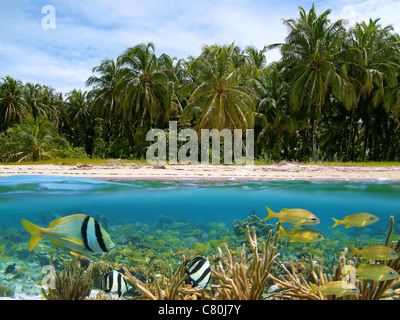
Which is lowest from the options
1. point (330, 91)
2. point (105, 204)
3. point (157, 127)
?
point (105, 204)

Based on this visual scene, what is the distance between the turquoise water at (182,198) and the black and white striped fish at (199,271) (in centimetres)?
362

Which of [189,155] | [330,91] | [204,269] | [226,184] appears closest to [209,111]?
[189,155]

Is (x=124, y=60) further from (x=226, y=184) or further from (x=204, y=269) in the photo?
(x=204, y=269)

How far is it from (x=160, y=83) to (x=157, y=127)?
4.61 metres

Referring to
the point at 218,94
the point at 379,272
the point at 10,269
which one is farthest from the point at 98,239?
the point at 218,94

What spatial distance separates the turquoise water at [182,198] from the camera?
6.74m

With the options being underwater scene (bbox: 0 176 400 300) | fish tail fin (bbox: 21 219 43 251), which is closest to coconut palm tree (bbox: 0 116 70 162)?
underwater scene (bbox: 0 176 400 300)

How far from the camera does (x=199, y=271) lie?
237cm

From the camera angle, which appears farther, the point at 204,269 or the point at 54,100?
the point at 54,100

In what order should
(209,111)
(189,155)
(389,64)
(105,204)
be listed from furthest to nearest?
1. (389,64)
2. (189,155)
3. (209,111)
4. (105,204)

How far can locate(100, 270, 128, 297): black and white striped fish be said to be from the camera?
272cm

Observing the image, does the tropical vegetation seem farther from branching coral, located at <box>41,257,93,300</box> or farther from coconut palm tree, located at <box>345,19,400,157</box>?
branching coral, located at <box>41,257,93,300</box>

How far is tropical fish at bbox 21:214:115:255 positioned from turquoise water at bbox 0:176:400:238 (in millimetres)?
4061

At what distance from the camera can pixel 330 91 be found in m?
27.4
